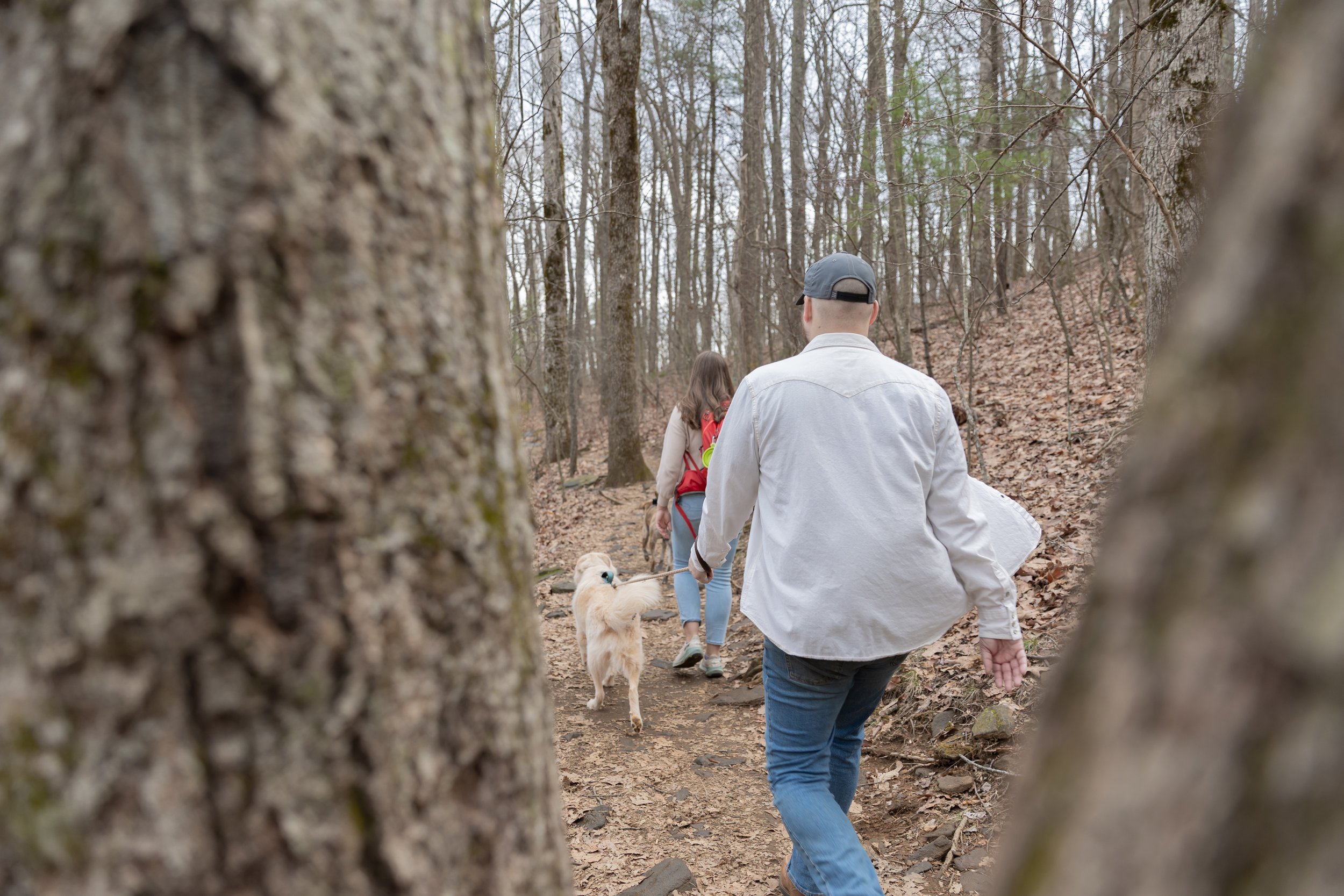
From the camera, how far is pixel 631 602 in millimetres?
5039

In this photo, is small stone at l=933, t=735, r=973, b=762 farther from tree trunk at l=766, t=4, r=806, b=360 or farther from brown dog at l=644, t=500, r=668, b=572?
tree trunk at l=766, t=4, r=806, b=360

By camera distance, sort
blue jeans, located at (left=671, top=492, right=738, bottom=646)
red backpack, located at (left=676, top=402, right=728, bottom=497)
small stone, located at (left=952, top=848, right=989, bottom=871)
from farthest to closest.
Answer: blue jeans, located at (left=671, top=492, right=738, bottom=646) < red backpack, located at (left=676, top=402, right=728, bottom=497) < small stone, located at (left=952, top=848, right=989, bottom=871)

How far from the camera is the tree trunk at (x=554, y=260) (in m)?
11.7

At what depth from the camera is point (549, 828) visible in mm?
1005

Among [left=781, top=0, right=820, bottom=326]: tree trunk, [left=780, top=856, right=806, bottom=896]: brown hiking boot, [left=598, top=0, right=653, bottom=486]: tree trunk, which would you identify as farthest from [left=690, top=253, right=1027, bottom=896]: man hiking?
[left=781, top=0, right=820, bottom=326]: tree trunk

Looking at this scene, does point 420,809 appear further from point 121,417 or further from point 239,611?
point 121,417

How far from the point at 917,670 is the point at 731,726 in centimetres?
126

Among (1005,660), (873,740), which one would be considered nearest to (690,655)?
(873,740)

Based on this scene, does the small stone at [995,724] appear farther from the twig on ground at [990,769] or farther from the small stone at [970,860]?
the small stone at [970,860]

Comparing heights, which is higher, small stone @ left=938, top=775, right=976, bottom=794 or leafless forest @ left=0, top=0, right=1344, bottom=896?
leafless forest @ left=0, top=0, right=1344, bottom=896

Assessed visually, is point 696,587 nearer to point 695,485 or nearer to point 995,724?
point 695,485

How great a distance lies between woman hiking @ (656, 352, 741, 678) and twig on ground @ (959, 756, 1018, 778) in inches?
74.2

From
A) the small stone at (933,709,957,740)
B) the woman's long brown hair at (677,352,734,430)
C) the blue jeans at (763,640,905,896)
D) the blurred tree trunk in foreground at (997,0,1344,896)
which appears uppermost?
the blurred tree trunk in foreground at (997,0,1344,896)

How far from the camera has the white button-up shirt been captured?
2543 millimetres
